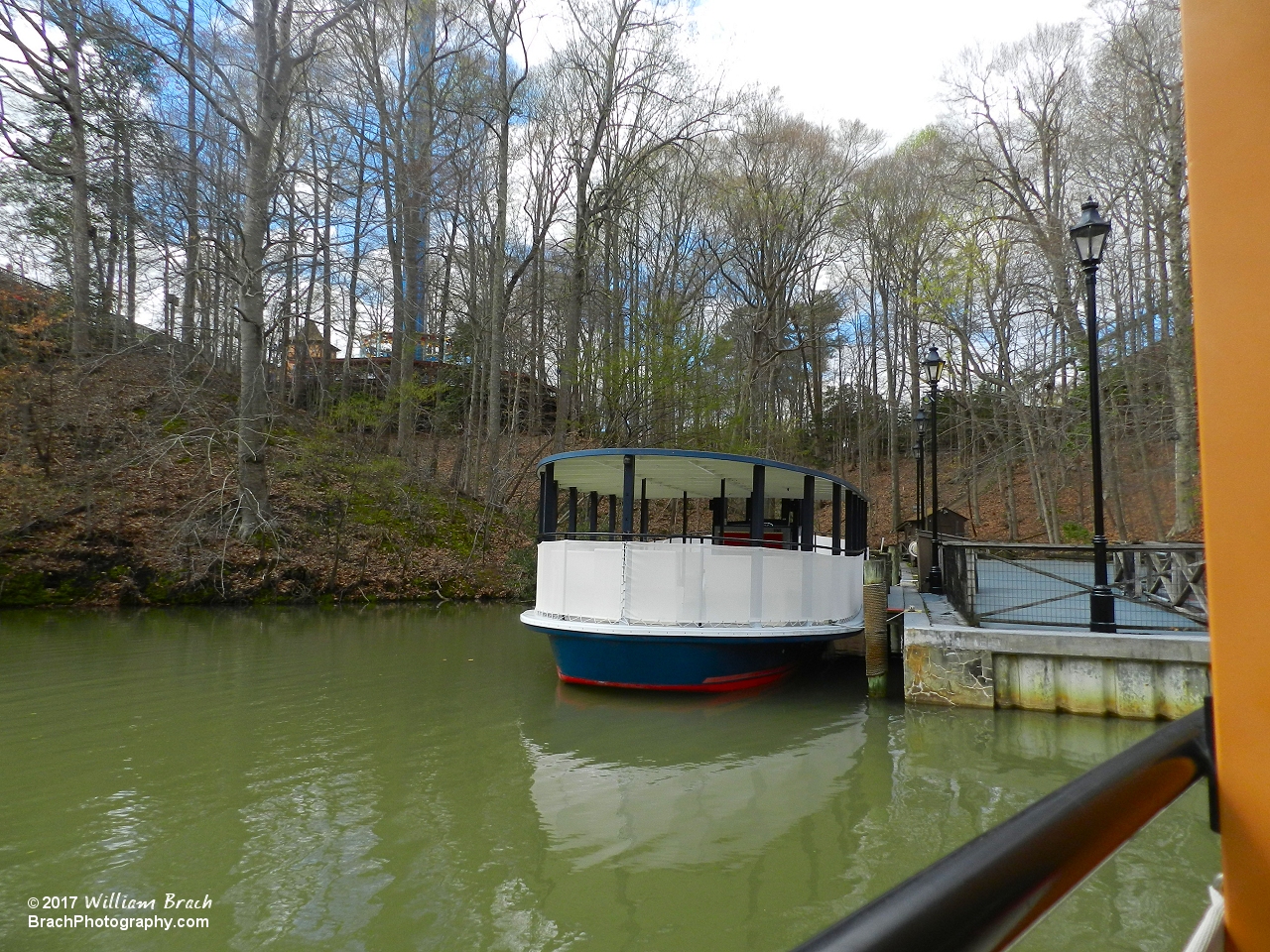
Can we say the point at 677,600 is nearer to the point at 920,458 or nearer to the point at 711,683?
the point at 711,683

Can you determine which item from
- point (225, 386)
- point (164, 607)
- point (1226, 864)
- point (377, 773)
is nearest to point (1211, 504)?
point (1226, 864)

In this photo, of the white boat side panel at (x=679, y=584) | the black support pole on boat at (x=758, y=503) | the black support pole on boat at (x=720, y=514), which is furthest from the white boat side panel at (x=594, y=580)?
the black support pole on boat at (x=720, y=514)

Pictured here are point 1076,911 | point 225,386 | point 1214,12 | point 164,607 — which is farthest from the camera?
point 225,386

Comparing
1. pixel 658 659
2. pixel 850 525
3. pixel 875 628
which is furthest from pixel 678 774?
pixel 850 525

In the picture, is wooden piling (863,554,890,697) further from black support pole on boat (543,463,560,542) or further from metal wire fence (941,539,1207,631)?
black support pole on boat (543,463,560,542)

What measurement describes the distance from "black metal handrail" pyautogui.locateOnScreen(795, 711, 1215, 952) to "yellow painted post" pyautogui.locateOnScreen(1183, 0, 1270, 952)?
4.9 inches

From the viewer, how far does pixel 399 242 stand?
21141 mm

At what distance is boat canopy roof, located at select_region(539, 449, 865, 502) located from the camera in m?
9.56

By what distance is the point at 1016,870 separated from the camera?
1.95 ft

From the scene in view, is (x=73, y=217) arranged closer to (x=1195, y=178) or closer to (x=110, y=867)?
(x=110, y=867)

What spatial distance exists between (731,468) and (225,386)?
64.1 feet

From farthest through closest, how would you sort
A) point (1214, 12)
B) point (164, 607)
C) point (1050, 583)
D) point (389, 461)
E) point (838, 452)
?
point (838, 452) < point (389, 461) < point (1050, 583) < point (164, 607) < point (1214, 12)

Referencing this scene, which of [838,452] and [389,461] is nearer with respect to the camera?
[389,461]

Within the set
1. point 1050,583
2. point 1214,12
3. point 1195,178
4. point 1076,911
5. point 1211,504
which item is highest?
point 1214,12
